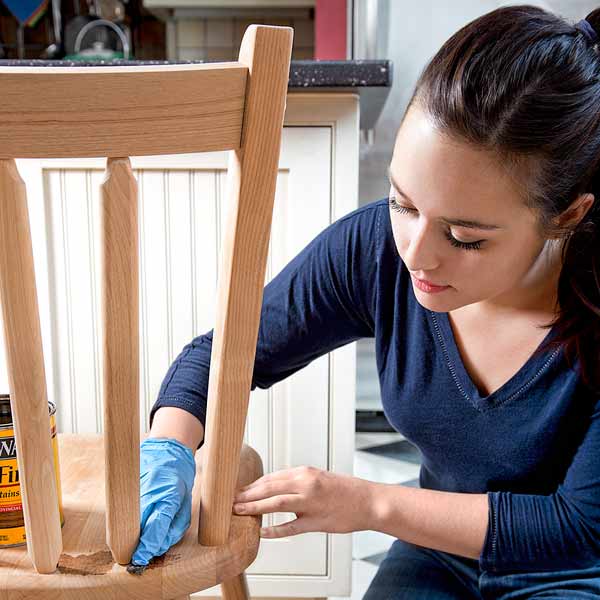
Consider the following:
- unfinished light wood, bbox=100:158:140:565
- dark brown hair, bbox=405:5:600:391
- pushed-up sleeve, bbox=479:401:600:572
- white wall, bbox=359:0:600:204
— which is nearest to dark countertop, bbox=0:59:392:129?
dark brown hair, bbox=405:5:600:391

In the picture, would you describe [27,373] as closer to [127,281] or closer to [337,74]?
[127,281]

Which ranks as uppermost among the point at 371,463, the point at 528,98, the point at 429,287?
the point at 528,98

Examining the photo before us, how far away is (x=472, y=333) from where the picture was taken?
1.00 m

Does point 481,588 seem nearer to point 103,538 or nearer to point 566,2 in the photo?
point 103,538

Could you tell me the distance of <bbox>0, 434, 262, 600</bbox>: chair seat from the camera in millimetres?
679

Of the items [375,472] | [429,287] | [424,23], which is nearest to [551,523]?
[429,287]

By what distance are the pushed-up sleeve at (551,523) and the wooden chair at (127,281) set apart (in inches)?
12.0

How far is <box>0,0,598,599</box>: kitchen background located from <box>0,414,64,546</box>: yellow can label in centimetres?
109

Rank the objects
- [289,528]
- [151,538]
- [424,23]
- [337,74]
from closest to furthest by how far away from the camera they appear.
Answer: [151,538] < [289,528] < [337,74] < [424,23]

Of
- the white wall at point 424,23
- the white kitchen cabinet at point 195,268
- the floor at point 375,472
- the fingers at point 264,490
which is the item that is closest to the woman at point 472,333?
the fingers at point 264,490

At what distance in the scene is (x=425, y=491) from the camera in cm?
91

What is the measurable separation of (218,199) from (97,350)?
348 mm

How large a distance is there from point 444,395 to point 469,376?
4cm

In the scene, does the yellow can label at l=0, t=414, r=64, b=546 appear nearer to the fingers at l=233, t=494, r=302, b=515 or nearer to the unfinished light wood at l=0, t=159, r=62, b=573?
the unfinished light wood at l=0, t=159, r=62, b=573
